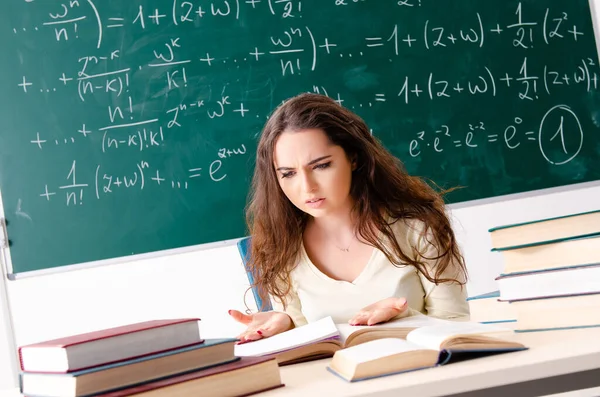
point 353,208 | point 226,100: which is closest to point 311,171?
point 353,208

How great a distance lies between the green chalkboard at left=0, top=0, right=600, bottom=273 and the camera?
3.04 m

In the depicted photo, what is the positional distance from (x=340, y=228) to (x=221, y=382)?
1044 millimetres

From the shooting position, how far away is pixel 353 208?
186 centimetres

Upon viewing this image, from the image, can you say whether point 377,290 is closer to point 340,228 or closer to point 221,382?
point 340,228

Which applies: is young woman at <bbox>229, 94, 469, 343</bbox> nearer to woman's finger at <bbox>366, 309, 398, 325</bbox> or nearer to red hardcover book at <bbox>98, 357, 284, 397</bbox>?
woman's finger at <bbox>366, 309, 398, 325</bbox>

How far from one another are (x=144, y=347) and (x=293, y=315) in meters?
1.04

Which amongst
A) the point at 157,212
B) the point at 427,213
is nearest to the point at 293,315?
the point at 427,213

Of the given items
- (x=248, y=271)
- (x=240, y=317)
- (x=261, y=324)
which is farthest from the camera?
(x=248, y=271)

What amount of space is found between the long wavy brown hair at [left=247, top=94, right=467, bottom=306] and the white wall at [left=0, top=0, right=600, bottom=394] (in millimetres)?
1213

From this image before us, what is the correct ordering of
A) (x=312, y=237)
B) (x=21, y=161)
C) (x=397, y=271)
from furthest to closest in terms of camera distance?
(x=21, y=161) < (x=312, y=237) < (x=397, y=271)

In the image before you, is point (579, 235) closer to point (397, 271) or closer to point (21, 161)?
point (397, 271)

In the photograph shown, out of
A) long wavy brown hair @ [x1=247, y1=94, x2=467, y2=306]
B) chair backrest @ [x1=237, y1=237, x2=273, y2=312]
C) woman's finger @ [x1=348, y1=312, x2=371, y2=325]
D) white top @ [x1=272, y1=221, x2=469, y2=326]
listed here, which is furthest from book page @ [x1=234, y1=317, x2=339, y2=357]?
chair backrest @ [x1=237, y1=237, x2=273, y2=312]

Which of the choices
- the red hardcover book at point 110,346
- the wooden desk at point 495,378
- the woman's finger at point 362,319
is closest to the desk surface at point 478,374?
the wooden desk at point 495,378

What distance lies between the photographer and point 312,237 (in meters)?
1.86
